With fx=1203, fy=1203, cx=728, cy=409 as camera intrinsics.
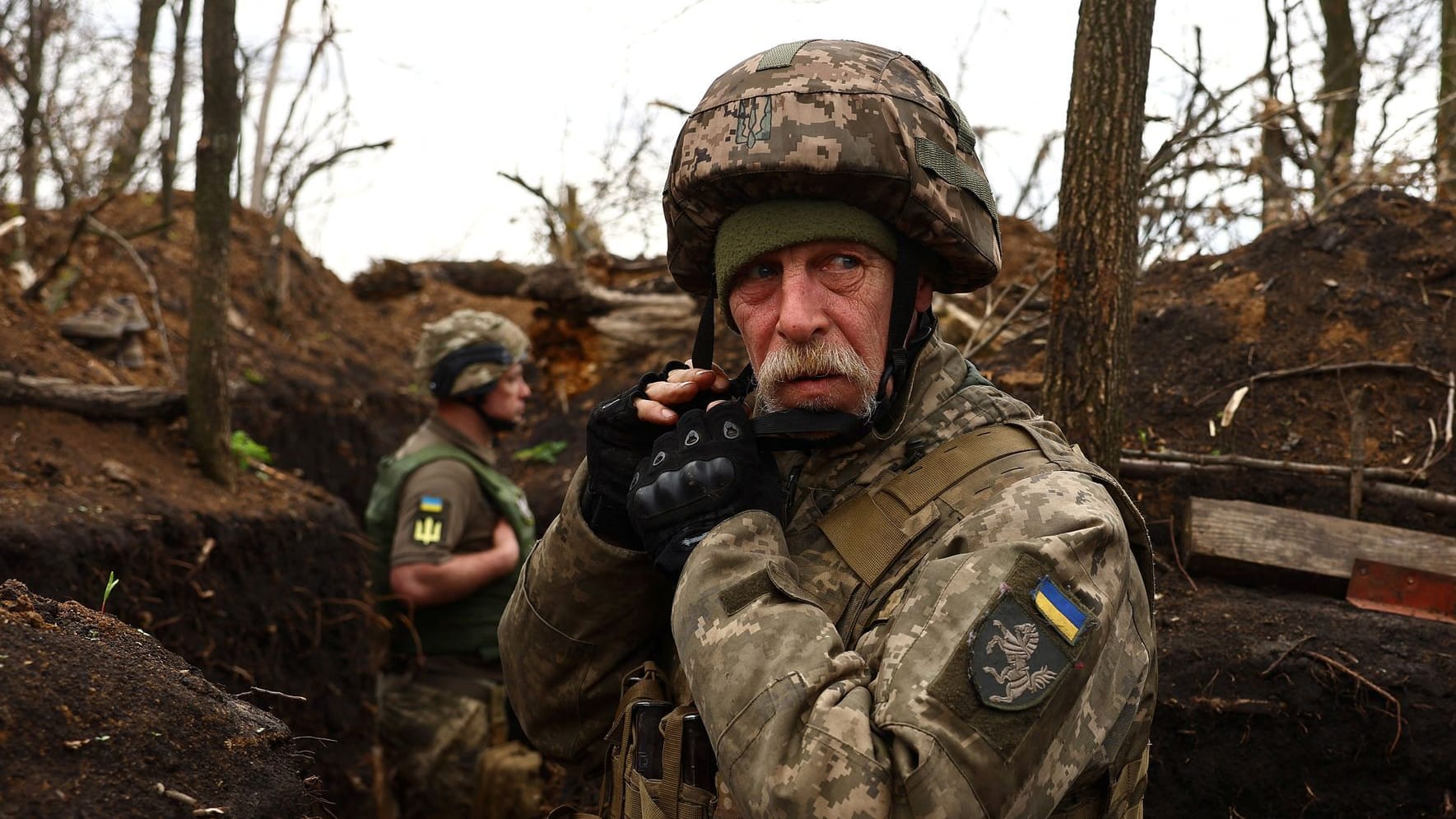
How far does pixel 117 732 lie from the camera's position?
6.79 feet

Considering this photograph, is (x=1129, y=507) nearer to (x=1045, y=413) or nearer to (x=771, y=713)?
(x=771, y=713)

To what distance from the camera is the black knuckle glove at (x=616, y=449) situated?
8.63 feet

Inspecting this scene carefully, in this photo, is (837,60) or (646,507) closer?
(646,507)

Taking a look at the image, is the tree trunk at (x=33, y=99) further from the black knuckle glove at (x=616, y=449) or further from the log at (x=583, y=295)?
the black knuckle glove at (x=616, y=449)

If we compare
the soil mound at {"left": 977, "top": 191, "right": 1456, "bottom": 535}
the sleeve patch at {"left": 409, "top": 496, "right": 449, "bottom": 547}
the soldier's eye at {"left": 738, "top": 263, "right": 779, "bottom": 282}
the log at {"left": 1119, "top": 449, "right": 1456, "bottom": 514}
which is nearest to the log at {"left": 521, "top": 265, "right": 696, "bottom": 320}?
the soil mound at {"left": 977, "top": 191, "right": 1456, "bottom": 535}

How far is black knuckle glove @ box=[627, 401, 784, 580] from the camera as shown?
7.71 ft

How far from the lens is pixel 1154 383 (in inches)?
222

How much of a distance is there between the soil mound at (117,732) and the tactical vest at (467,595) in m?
3.68

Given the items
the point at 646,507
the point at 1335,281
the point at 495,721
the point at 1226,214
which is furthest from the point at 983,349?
the point at 646,507

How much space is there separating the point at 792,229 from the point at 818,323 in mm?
218

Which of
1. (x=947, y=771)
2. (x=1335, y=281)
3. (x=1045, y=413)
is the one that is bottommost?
(x=947, y=771)

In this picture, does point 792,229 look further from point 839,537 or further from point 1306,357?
point 1306,357

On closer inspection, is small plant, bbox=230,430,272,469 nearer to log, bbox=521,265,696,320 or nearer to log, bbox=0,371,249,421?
log, bbox=0,371,249,421

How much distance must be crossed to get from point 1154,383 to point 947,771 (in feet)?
13.7
